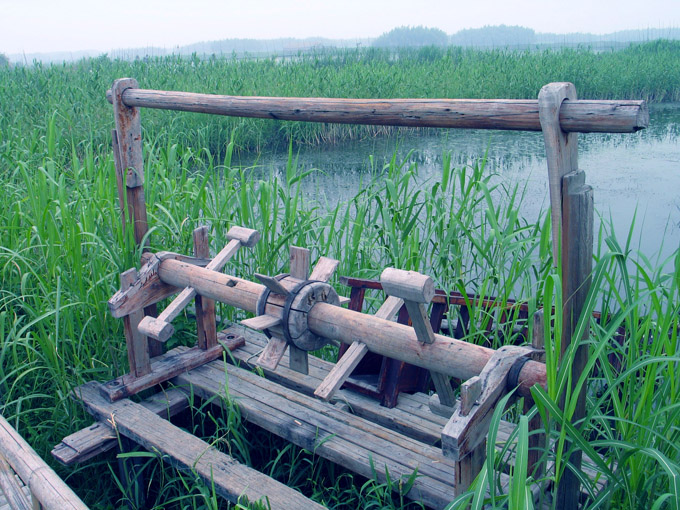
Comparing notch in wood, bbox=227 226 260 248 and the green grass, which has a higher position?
notch in wood, bbox=227 226 260 248

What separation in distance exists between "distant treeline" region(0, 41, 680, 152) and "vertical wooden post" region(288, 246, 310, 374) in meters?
3.75

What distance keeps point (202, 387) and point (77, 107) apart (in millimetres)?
6106

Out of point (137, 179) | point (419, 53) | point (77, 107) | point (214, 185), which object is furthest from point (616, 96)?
point (137, 179)

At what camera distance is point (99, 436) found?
2.22 meters

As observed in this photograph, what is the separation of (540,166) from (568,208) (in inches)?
260

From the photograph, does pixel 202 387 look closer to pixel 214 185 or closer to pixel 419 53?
pixel 214 185

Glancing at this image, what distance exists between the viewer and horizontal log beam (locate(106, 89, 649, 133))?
1168 millimetres

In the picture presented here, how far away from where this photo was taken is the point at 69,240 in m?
2.60

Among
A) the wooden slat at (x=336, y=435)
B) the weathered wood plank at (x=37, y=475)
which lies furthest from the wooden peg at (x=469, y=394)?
the weathered wood plank at (x=37, y=475)

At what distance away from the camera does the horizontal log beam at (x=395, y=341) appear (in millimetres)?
1436

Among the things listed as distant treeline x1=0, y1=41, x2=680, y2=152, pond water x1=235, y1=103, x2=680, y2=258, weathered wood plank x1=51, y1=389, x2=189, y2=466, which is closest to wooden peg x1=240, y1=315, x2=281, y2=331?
weathered wood plank x1=51, y1=389, x2=189, y2=466

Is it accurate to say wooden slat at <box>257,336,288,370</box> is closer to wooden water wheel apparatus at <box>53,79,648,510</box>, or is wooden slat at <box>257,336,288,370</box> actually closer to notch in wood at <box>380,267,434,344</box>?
wooden water wheel apparatus at <box>53,79,648,510</box>

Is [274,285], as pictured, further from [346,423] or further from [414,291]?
[346,423]

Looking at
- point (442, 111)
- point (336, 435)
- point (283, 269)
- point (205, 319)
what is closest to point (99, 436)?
point (205, 319)
